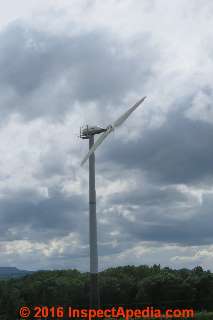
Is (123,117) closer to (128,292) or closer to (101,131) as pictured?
(101,131)

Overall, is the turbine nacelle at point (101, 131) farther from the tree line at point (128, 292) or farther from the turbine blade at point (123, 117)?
the tree line at point (128, 292)

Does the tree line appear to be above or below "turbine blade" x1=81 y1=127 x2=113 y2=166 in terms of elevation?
below

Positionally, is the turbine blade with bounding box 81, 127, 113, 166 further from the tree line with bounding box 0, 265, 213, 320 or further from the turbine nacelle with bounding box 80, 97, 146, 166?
the tree line with bounding box 0, 265, 213, 320

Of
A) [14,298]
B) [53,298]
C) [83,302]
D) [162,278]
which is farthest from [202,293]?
[14,298]

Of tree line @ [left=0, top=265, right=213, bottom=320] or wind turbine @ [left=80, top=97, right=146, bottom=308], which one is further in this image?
tree line @ [left=0, top=265, right=213, bottom=320]

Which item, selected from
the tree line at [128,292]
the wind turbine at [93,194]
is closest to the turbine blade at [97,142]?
the wind turbine at [93,194]

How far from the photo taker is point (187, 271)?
607 feet

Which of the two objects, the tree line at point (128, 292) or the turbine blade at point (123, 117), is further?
the tree line at point (128, 292)

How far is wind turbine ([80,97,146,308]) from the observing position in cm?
7706

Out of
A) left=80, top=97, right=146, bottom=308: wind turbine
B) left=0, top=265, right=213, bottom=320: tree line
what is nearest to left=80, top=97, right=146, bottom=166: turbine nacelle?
left=80, top=97, right=146, bottom=308: wind turbine

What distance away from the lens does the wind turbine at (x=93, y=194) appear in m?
77.1

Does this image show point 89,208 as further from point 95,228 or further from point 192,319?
point 192,319

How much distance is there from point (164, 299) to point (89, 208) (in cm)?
8703

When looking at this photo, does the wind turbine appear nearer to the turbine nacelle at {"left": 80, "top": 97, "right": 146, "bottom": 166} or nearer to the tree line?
the turbine nacelle at {"left": 80, "top": 97, "right": 146, "bottom": 166}
